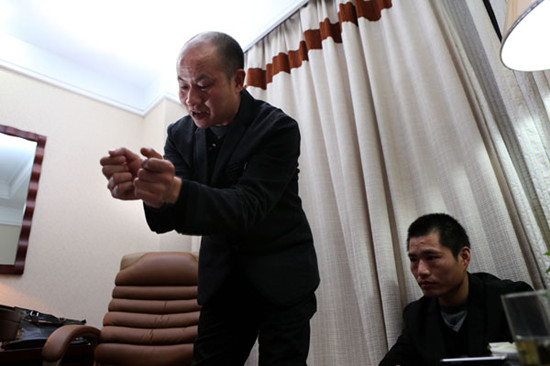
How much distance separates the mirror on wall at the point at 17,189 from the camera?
217 centimetres

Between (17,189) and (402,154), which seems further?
(17,189)

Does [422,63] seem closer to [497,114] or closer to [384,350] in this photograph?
[497,114]

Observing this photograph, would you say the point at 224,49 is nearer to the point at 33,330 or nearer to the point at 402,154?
the point at 402,154

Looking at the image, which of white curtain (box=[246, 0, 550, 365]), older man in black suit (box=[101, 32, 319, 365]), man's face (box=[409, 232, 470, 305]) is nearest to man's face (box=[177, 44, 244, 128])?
older man in black suit (box=[101, 32, 319, 365])

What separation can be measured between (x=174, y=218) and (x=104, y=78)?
286cm

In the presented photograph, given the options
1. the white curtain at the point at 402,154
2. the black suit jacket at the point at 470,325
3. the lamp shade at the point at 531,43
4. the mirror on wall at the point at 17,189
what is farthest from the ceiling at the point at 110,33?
the black suit jacket at the point at 470,325

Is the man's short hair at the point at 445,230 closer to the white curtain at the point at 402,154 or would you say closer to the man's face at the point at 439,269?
the man's face at the point at 439,269

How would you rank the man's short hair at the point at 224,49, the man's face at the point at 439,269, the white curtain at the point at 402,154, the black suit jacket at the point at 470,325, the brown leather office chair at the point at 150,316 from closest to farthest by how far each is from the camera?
1. the man's short hair at the point at 224,49
2. the black suit jacket at the point at 470,325
3. the man's face at the point at 439,269
4. the white curtain at the point at 402,154
5. the brown leather office chair at the point at 150,316

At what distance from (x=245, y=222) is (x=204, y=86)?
345 millimetres

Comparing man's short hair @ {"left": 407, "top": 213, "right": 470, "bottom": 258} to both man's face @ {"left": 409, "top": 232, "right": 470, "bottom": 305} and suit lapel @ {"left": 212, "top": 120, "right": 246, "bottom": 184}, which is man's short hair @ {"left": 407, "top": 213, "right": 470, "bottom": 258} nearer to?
man's face @ {"left": 409, "top": 232, "right": 470, "bottom": 305}

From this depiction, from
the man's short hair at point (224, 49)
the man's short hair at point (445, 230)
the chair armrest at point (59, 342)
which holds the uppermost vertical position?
the man's short hair at point (224, 49)

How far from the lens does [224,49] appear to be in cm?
84

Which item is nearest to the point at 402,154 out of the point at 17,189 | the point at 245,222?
the point at 245,222

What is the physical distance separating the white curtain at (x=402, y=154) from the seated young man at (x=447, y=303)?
0.17 m
